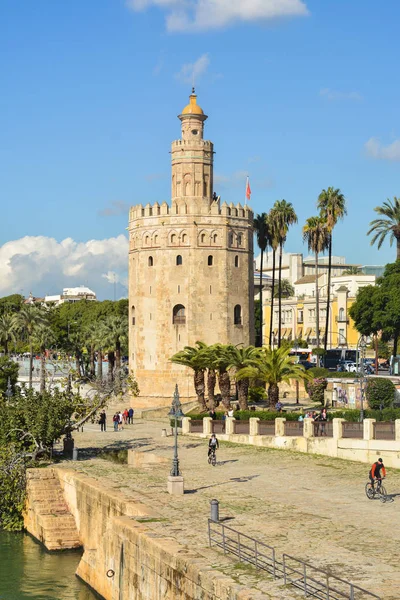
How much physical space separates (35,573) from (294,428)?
14721mm

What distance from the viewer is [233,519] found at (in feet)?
78.5

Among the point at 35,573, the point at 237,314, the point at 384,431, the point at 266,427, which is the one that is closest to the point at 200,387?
the point at 237,314

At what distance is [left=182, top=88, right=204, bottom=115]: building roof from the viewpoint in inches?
2516

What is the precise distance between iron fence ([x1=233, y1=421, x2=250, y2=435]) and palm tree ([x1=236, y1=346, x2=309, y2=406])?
17.8ft

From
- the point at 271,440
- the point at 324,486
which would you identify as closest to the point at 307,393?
the point at 271,440

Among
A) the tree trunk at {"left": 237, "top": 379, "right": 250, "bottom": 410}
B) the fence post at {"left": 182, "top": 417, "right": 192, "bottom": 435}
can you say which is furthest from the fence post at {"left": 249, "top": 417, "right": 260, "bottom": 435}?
the tree trunk at {"left": 237, "top": 379, "right": 250, "bottom": 410}

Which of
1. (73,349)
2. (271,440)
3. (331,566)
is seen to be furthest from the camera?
(73,349)

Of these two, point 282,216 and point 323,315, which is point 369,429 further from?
point 323,315

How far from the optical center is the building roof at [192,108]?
6391cm

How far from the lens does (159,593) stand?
20.4 m

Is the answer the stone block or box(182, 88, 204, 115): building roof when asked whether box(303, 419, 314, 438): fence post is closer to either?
the stone block

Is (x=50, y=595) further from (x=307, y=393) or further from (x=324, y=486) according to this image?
(x=307, y=393)

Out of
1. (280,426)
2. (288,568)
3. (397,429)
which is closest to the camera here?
(288,568)

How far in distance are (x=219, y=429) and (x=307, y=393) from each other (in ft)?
61.6
